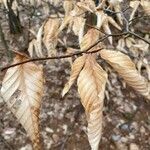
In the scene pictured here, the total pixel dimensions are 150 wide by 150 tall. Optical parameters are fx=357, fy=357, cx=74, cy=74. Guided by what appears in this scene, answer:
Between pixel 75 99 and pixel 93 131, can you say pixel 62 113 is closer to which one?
pixel 75 99

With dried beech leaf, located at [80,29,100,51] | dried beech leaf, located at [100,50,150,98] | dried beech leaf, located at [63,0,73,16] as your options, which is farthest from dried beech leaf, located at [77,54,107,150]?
dried beech leaf, located at [63,0,73,16]

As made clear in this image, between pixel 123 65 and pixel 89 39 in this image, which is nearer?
pixel 123 65

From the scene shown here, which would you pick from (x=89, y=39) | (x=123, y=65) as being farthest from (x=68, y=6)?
(x=123, y=65)

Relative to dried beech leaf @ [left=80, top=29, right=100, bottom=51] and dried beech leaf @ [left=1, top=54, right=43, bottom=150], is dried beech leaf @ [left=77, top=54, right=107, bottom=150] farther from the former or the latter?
dried beech leaf @ [left=80, top=29, right=100, bottom=51]

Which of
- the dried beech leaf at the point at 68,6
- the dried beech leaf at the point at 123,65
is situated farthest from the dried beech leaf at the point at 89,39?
the dried beech leaf at the point at 68,6

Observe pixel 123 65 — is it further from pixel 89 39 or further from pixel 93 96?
pixel 89 39

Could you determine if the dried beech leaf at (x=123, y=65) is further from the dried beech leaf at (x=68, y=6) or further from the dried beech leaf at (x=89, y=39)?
the dried beech leaf at (x=68, y=6)
